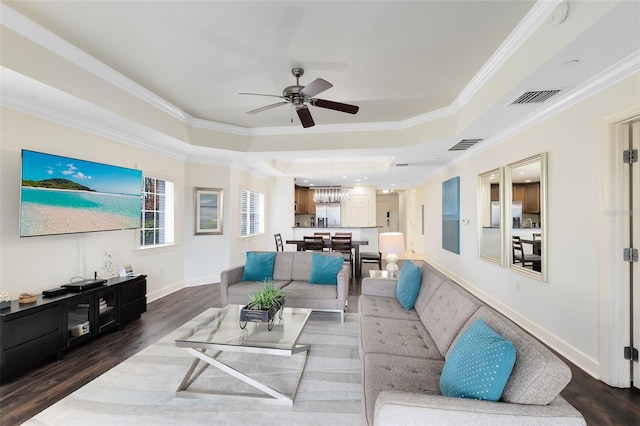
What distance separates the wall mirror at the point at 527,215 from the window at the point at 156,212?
5496 millimetres

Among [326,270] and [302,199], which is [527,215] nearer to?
[326,270]

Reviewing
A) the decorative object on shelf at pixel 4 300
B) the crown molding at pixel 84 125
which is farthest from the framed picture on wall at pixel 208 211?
the decorative object on shelf at pixel 4 300

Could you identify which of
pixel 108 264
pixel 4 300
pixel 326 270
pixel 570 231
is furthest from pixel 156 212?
pixel 570 231

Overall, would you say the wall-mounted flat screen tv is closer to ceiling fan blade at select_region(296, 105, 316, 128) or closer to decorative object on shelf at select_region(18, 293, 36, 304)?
decorative object on shelf at select_region(18, 293, 36, 304)

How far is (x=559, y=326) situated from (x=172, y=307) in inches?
195

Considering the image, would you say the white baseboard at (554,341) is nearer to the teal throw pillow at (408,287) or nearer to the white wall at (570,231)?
the white wall at (570,231)

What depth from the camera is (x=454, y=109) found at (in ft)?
13.5

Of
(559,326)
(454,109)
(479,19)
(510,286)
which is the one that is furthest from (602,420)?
(454,109)

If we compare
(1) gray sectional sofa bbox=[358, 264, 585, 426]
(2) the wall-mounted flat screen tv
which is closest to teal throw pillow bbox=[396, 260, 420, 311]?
(1) gray sectional sofa bbox=[358, 264, 585, 426]

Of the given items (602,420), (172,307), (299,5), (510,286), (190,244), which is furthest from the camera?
(190,244)

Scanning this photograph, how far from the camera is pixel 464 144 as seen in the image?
4.65m

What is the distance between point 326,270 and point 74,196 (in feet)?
10.3

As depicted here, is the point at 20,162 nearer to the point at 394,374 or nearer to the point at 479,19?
the point at 394,374

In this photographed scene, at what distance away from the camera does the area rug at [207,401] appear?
1981 mm
